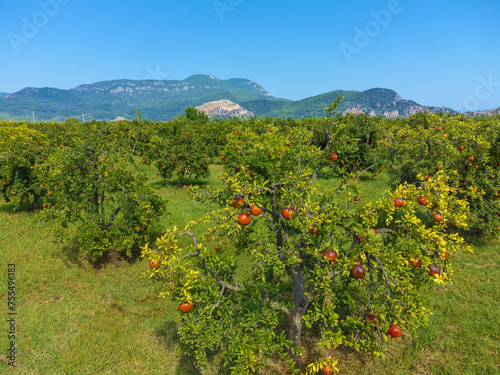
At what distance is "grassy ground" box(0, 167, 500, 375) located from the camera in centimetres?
513

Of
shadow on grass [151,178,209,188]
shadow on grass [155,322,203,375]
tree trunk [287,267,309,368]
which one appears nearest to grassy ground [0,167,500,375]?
shadow on grass [155,322,203,375]

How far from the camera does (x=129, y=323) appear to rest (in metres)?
6.39

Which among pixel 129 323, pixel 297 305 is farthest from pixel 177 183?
pixel 297 305

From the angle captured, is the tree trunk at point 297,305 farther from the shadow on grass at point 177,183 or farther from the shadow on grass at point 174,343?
the shadow on grass at point 177,183

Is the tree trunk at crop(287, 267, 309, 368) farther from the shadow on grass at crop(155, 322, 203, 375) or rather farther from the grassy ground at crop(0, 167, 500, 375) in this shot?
the shadow on grass at crop(155, 322, 203, 375)

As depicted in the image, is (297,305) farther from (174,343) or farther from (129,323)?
(129,323)

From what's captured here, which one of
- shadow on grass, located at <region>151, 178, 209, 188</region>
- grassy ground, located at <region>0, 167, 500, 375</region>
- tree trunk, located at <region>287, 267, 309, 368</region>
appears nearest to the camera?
tree trunk, located at <region>287, 267, 309, 368</region>

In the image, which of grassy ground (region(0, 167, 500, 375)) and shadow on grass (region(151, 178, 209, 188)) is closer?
grassy ground (region(0, 167, 500, 375))

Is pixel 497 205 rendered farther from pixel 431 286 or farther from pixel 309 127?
pixel 309 127

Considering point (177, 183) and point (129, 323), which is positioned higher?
point (129, 323)

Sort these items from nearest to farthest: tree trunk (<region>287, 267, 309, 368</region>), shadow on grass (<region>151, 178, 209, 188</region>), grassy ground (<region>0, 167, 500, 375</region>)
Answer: tree trunk (<region>287, 267, 309, 368</region>)
grassy ground (<region>0, 167, 500, 375</region>)
shadow on grass (<region>151, 178, 209, 188</region>)

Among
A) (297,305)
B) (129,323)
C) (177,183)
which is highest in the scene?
(297,305)

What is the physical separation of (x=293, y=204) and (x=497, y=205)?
920 cm

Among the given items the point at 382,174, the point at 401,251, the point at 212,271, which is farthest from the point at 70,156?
the point at 382,174
